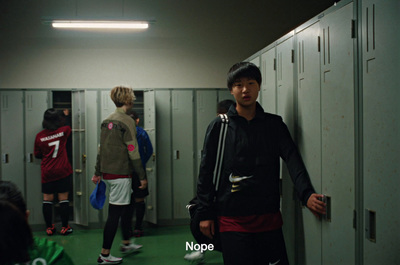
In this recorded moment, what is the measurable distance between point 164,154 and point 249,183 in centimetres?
298

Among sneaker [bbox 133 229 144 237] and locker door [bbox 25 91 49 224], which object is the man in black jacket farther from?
locker door [bbox 25 91 49 224]

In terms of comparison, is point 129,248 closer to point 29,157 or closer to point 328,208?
point 29,157

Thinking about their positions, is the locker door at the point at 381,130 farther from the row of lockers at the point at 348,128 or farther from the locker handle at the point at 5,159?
the locker handle at the point at 5,159

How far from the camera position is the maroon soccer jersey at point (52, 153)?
4.20 metres

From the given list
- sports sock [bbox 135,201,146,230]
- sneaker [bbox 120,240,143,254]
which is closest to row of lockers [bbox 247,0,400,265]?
sneaker [bbox 120,240,143,254]

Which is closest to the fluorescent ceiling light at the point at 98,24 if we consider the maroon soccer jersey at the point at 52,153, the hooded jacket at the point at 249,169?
the maroon soccer jersey at the point at 52,153

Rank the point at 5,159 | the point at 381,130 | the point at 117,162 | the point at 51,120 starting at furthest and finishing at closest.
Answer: the point at 5,159 → the point at 51,120 → the point at 117,162 → the point at 381,130

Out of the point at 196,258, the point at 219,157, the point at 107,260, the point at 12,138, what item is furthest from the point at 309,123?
the point at 12,138

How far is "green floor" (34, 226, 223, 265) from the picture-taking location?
3.30m

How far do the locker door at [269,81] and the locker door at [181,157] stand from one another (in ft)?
7.11

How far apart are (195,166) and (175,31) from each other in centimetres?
224

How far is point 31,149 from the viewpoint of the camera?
446 centimetres

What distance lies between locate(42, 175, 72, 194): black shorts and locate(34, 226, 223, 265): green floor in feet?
2.00

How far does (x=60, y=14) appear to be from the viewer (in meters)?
4.97
